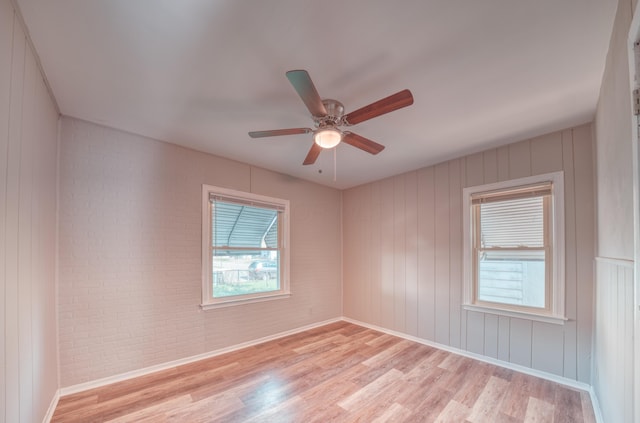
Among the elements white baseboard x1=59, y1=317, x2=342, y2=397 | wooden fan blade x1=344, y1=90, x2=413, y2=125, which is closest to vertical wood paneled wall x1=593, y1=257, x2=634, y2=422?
wooden fan blade x1=344, y1=90, x2=413, y2=125

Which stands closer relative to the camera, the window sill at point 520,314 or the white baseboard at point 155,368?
the white baseboard at point 155,368

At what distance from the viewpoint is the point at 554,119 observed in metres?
2.66

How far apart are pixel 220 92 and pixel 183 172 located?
58.0 inches

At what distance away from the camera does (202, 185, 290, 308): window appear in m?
3.51

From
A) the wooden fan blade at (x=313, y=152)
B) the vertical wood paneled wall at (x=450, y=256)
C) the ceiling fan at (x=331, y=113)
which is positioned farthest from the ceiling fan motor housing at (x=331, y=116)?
the vertical wood paneled wall at (x=450, y=256)

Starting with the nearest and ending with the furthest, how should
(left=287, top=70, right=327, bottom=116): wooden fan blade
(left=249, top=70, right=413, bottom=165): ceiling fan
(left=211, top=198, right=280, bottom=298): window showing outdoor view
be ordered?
1. (left=287, top=70, right=327, bottom=116): wooden fan blade
2. (left=249, top=70, right=413, bottom=165): ceiling fan
3. (left=211, top=198, right=280, bottom=298): window showing outdoor view

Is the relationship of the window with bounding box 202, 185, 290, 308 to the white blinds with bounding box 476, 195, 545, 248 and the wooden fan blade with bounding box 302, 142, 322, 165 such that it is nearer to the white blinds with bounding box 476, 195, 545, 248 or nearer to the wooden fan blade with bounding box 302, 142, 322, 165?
the wooden fan blade with bounding box 302, 142, 322, 165

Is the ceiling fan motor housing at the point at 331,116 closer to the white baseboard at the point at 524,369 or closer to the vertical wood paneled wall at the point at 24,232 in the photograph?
the vertical wood paneled wall at the point at 24,232

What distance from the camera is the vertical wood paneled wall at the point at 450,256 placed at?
2.75 meters

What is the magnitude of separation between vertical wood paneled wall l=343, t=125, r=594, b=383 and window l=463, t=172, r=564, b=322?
0.09 meters

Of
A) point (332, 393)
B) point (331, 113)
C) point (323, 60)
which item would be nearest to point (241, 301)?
point (332, 393)

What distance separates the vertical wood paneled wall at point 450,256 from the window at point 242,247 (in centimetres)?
143

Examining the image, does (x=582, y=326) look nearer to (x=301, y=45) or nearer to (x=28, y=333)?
(x=301, y=45)

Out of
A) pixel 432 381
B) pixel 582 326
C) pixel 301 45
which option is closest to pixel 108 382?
pixel 432 381
